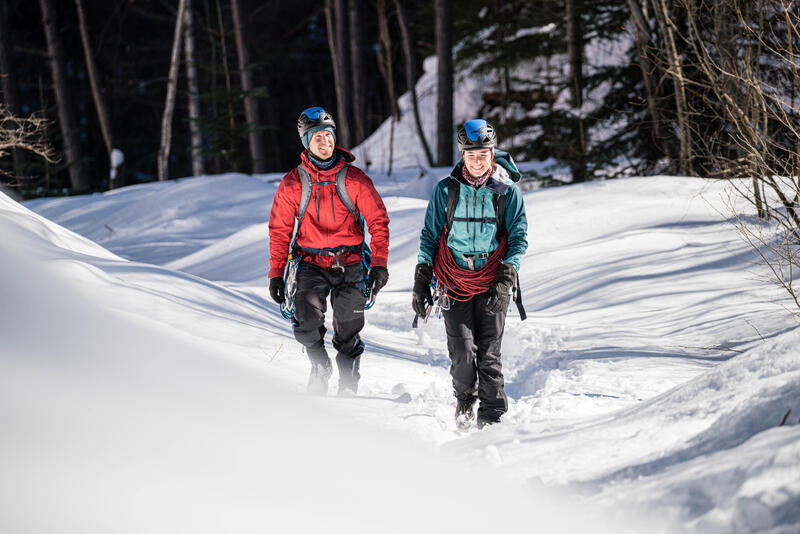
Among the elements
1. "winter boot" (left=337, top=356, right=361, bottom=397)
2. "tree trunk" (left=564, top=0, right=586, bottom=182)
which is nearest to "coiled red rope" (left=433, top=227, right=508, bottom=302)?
"winter boot" (left=337, top=356, right=361, bottom=397)

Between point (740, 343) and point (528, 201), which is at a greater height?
point (528, 201)

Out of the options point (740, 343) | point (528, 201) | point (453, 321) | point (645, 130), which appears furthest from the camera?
point (645, 130)

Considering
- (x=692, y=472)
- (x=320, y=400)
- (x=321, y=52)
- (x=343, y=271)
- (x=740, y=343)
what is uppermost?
(x=321, y=52)

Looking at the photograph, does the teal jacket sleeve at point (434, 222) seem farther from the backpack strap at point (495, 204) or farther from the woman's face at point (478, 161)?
the woman's face at point (478, 161)

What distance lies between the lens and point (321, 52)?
3506 centimetres

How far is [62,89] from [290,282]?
21.1m

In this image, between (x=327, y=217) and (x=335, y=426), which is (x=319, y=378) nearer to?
(x=327, y=217)

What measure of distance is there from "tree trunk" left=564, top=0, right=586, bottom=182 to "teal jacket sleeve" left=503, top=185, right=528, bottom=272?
8649 millimetres

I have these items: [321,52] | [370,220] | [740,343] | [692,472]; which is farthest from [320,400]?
[321,52]

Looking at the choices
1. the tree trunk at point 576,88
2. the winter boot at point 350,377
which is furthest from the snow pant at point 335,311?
the tree trunk at point 576,88

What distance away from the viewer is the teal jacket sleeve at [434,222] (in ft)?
12.7

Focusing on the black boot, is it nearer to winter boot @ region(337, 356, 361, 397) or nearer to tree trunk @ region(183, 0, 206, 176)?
winter boot @ region(337, 356, 361, 397)

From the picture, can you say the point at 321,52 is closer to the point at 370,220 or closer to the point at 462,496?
the point at 370,220

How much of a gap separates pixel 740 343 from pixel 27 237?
5863 millimetres
